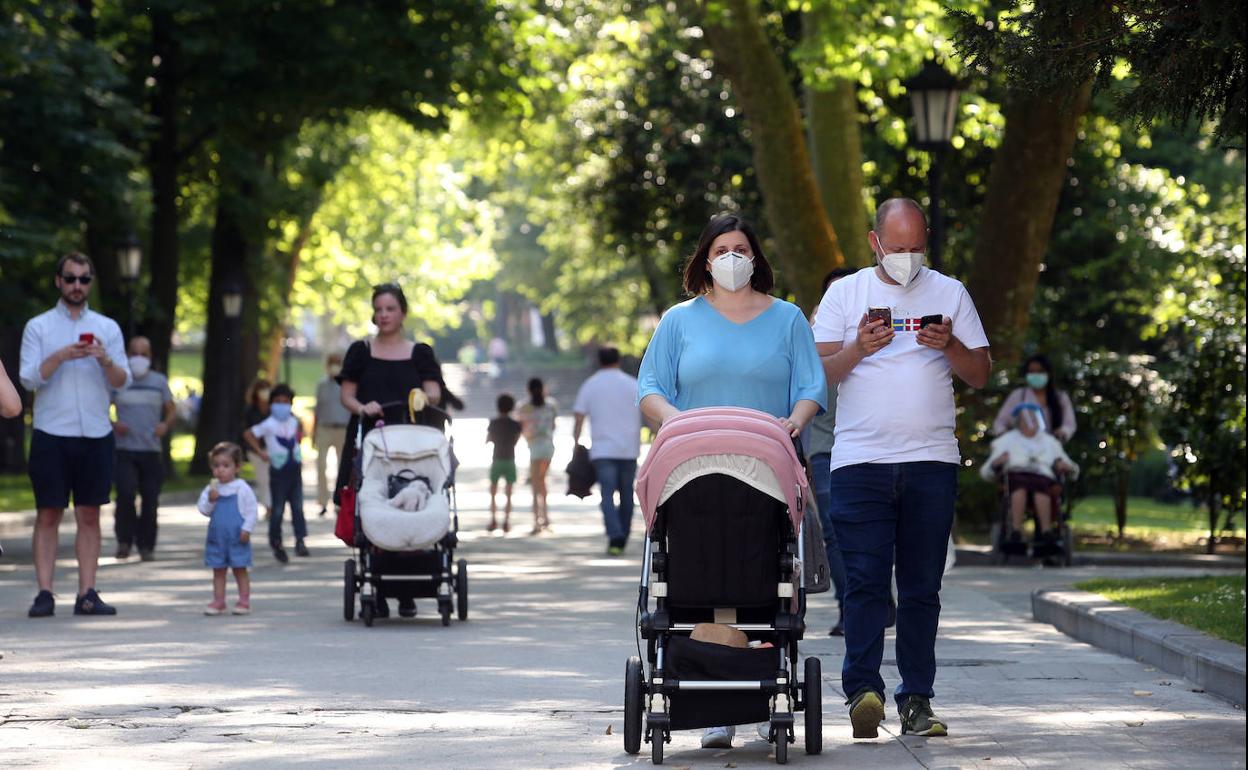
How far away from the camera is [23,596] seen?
1536 cm

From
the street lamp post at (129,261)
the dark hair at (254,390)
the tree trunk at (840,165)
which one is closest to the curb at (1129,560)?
the tree trunk at (840,165)

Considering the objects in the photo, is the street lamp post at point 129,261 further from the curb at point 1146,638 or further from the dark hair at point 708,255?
the dark hair at point 708,255

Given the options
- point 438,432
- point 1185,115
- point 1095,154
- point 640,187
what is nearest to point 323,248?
point 640,187

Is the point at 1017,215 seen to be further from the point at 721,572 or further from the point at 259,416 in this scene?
the point at 721,572

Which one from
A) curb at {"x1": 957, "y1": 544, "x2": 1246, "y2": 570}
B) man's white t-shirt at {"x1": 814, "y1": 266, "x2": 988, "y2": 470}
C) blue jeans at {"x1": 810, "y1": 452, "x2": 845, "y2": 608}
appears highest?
man's white t-shirt at {"x1": 814, "y1": 266, "x2": 988, "y2": 470}

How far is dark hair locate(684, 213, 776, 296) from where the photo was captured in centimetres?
809

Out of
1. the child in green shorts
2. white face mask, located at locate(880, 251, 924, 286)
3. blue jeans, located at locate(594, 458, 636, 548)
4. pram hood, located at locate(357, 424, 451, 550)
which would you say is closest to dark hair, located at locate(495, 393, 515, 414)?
the child in green shorts

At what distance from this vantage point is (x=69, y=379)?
44.7 ft

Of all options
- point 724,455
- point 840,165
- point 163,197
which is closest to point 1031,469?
point 840,165

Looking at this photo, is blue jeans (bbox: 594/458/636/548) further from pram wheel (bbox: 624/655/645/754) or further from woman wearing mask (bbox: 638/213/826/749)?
pram wheel (bbox: 624/655/645/754)

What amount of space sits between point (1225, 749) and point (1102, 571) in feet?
33.9

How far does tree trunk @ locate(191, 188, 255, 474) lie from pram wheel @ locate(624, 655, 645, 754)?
2967 cm

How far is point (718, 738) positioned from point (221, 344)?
30.4 meters

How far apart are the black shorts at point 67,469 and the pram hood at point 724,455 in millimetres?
6898
